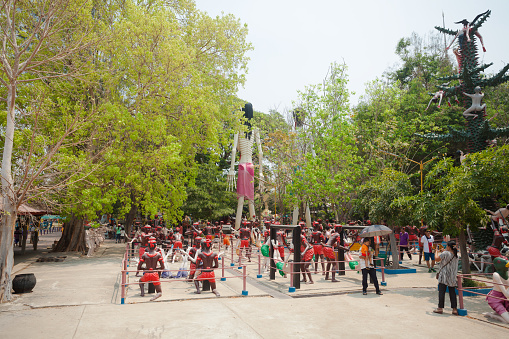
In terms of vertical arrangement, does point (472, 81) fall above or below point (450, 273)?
above

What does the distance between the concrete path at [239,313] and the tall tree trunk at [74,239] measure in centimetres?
1051

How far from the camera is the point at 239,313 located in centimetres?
908

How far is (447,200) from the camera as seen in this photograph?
11.5 meters

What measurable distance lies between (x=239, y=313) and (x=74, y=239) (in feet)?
59.1

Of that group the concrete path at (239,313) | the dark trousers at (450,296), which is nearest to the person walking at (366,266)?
the concrete path at (239,313)

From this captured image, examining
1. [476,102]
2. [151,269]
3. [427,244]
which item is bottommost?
[151,269]

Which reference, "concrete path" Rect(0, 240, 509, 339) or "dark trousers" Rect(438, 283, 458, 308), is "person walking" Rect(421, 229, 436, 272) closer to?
"concrete path" Rect(0, 240, 509, 339)

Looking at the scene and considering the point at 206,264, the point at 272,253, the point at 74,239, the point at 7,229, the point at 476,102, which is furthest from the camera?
the point at 74,239

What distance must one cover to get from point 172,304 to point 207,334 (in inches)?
116

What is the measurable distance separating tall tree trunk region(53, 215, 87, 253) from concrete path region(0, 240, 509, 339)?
10.5 meters

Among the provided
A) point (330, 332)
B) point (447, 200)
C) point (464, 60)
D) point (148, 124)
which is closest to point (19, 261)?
point (148, 124)

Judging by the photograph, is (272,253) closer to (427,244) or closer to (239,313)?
(239,313)

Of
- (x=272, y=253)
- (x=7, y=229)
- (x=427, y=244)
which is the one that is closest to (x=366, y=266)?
(x=272, y=253)

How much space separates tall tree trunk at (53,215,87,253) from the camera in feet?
76.0
